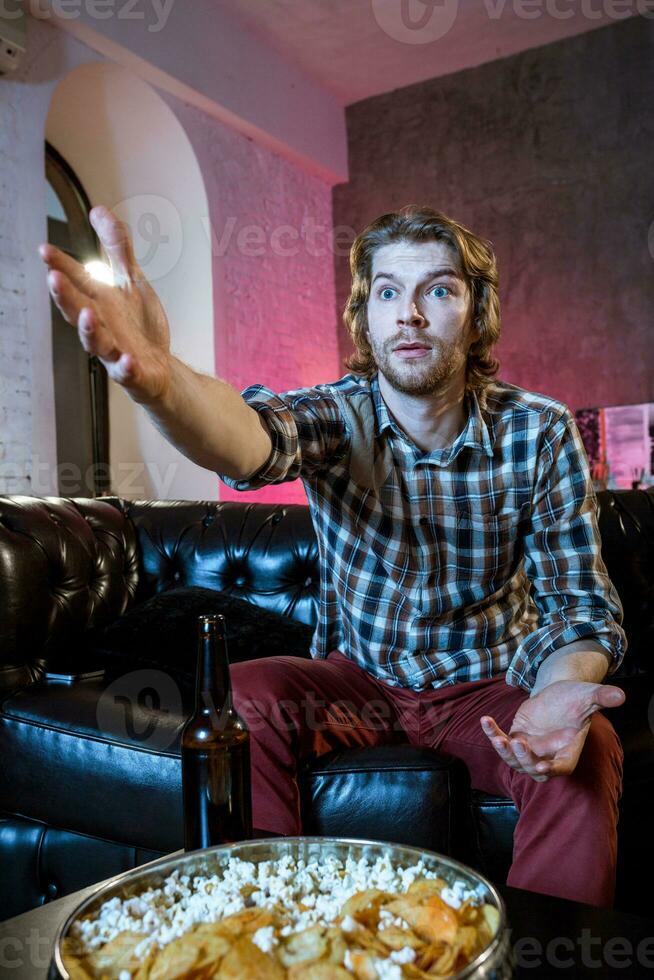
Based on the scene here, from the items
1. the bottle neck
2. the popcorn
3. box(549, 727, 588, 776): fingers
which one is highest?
the bottle neck

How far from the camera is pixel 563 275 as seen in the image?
5.79 meters

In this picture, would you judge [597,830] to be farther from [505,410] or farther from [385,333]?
[385,333]

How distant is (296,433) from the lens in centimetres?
139

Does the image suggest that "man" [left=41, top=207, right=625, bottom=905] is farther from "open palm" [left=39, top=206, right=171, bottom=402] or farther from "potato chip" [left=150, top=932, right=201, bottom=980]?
"potato chip" [left=150, top=932, right=201, bottom=980]

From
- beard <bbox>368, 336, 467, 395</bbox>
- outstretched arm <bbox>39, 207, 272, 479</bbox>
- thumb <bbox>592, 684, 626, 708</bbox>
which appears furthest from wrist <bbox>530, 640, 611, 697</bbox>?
outstretched arm <bbox>39, 207, 272, 479</bbox>

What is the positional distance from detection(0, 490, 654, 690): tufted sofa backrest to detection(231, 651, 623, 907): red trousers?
648 millimetres

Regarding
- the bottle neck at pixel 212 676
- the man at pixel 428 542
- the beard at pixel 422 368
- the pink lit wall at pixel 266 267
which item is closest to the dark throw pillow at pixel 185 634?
the man at pixel 428 542

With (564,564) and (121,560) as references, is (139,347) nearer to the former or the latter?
(564,564)

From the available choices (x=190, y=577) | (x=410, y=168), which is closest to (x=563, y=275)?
(x=410, y=168)

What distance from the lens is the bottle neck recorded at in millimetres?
881

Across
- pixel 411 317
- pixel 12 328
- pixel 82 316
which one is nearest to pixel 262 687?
pixel 411 317

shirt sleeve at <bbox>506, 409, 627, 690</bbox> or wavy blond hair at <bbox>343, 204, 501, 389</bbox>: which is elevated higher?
wavy blond hair at <bbox>343, 204, 501, 389</bbox>

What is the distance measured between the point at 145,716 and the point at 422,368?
33.4 inches

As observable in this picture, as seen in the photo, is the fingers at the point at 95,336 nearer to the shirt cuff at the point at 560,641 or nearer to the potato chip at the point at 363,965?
the potato chip at the point at 363,965
